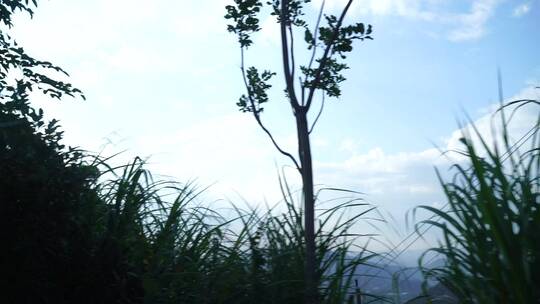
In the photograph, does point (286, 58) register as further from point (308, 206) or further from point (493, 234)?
point (493, 234)

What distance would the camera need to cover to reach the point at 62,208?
459 centimetres

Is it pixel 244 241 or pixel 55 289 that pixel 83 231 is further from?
pixel 244 241

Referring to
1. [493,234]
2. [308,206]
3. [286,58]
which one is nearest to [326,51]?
[286,58]

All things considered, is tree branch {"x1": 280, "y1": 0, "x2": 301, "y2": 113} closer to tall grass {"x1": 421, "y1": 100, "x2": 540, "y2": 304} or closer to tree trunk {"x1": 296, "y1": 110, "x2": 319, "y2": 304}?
tree trunk {"x1": 296, "y1": 110, "x2": 319, "y2": 304}

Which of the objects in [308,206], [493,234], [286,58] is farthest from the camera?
[286,58]

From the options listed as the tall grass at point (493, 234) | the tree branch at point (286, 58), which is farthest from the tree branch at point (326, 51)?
the tall grass at point (493, 234)

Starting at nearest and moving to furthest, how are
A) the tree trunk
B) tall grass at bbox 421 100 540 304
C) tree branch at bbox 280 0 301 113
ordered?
tall grass at bbox 421 100 540 304, the tree trunk, tree branch at bbox 280 0 301 113

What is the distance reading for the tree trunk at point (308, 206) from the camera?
15.4ft

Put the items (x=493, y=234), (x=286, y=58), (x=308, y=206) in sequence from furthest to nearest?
(x=286, y=58) < (x=308, y=206) < (x=493, y=234)

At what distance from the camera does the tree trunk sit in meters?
4.68

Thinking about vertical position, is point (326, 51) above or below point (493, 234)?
above

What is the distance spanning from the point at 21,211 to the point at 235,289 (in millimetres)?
1560

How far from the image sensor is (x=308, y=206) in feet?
16.6

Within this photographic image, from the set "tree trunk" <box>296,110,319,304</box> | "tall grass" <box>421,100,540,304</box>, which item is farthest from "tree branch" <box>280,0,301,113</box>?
"tall grass" <box>421,100,540,304</box>
